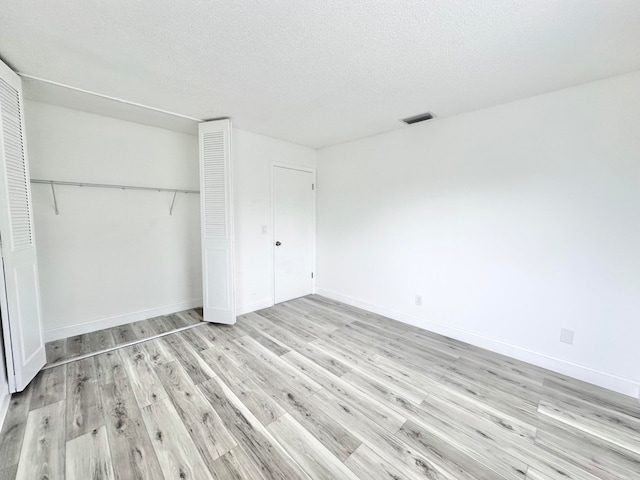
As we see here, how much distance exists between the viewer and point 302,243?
166 inches

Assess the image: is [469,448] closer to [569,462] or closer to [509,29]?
[569,462]

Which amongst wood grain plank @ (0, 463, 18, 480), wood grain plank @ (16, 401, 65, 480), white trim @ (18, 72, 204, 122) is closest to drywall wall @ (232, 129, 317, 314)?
white trim @ (18, 72, 204, 122)

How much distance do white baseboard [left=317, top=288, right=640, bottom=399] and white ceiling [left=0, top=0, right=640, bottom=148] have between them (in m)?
2.37

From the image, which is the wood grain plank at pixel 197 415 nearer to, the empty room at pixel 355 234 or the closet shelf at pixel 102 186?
the empty room at pixel 355 234

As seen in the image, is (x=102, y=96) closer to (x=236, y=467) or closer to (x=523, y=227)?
(x=236, y=467)

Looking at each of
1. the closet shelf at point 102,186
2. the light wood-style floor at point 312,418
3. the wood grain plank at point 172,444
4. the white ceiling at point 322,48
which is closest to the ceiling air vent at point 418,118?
the white ceiling at point 322,48

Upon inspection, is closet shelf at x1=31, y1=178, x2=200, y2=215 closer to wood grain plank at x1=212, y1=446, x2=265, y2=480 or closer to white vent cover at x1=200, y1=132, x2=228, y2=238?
white vent cover at x1=200, y1=132, x2=228, y2=238

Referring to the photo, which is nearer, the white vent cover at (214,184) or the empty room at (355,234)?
the empty room at (355,234)

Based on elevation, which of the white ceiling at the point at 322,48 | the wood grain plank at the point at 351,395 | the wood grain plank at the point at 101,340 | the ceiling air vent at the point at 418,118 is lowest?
the wood grain plank at the point at 351,395

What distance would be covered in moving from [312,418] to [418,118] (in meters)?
3.04

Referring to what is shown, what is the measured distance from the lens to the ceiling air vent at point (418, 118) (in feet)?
9.07

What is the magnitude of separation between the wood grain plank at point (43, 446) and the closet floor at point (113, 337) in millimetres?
762

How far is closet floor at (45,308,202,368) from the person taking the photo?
97.0 inches

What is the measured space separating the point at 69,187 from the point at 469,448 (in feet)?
13.6
